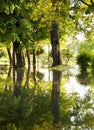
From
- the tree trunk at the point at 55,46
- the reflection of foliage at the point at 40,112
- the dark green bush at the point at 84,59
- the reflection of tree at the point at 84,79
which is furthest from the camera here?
the tree trunk at the point at 55,46

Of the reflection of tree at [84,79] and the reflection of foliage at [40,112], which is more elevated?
the reflection of tree at [84,79]

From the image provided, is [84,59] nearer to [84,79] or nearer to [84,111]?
[84,79]

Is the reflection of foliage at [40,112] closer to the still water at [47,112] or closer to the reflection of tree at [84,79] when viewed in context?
the still water at [47,112]

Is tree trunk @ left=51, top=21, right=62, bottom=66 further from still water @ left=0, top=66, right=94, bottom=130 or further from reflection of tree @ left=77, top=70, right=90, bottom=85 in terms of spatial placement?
still water @ left=0, top=66, right=94, bottom=130

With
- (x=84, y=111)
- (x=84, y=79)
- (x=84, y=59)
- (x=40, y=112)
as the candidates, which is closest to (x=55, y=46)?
(x=84, y=59)

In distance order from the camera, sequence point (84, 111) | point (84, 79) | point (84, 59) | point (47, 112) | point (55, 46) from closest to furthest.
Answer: point (47, 112)
point (84, 111)
point (84, 79)
point (84, 59)
point (55, 46)

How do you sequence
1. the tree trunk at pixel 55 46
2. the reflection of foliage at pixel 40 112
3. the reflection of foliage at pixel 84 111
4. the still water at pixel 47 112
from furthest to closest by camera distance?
1. the tree trunk at pixel 55 46
2. the reflection of foliage at pixel 84 111
3. the reflection of foliage at pixel 40 112
4. the still water at pixel 47 112

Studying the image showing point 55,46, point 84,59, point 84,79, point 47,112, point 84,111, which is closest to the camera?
point 47,112

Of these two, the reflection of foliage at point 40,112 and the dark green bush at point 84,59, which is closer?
the reflection of foliage at point 40,112

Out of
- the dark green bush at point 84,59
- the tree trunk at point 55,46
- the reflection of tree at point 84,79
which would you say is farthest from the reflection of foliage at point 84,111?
the tree trunk at point 55,46

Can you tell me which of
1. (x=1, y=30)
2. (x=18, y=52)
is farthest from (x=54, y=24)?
(x=1, y=30)

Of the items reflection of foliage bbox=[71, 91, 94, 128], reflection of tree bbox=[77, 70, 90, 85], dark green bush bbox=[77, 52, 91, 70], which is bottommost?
reflection of foliage bbox=[71, 91, 94, 128]

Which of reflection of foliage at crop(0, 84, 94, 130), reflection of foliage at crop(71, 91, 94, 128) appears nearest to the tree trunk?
reflection of foliage at crop(0, 84, 94, 130)

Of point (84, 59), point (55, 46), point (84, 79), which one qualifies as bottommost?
point (84, 79)
